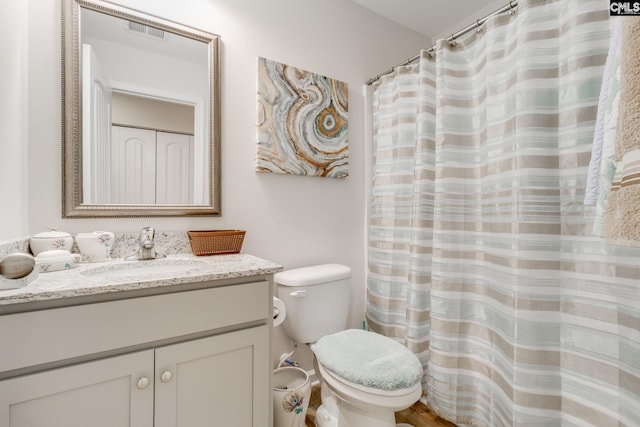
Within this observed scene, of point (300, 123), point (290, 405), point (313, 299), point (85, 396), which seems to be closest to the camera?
point (85, 396)

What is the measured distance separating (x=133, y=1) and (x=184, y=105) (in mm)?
469

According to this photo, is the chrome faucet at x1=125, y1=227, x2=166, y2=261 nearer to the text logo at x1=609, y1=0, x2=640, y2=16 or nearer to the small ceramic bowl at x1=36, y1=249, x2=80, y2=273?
the small ceramic bowl at x1=36, y1=249, x2=80, y2=273

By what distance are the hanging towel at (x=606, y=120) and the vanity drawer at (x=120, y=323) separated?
109 cm

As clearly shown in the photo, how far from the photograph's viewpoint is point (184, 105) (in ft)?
4.65

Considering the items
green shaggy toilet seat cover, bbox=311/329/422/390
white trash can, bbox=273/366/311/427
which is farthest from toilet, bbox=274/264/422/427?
white trash can, bbox=273/366/311/427

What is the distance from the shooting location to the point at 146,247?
4.13 ft

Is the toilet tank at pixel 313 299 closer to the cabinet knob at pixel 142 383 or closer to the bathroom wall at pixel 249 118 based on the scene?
the bathroom wall at pixel 249 118

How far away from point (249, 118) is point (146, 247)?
819mm

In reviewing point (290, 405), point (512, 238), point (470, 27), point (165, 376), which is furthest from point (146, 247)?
point (470, 27)

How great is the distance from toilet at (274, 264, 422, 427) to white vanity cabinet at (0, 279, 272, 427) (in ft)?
0.98

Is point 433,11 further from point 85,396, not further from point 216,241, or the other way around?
point 85,396

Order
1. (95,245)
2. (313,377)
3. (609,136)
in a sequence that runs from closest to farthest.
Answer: (609,136), (95,245), (313,377)

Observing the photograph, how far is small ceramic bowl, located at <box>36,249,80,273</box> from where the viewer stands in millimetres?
992

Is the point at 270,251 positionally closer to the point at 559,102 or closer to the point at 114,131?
the point at 114,131
